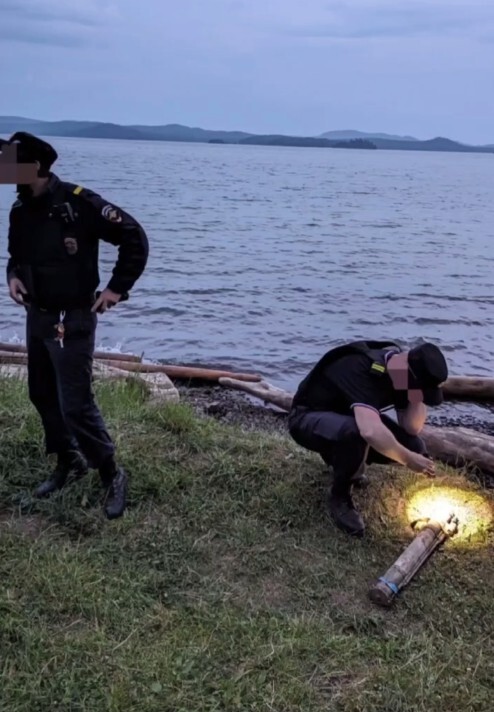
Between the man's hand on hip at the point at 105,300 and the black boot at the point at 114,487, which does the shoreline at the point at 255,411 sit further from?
the man's hand on hip at the point at 105,300

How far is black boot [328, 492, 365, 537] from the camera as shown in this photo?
14.5ft

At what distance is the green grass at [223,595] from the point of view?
10.2 feet

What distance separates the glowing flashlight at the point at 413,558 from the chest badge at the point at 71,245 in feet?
7.64

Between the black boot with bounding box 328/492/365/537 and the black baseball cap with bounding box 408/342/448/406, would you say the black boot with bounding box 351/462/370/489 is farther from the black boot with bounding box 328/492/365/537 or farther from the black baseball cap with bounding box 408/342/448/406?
the black baseball cap with bounding box 408/342/448/406

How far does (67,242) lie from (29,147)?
0.51m

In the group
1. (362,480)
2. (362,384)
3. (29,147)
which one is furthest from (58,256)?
(362,480)

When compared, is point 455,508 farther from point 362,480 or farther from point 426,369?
point 426,369

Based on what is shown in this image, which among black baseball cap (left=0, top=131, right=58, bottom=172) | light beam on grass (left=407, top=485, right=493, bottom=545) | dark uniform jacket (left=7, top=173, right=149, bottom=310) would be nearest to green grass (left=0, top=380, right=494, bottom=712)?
light beam on grass (left=407, top=485, right=493, bottom=545)

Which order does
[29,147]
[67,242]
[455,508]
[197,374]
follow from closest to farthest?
[29,147]
[67,242]
[455,508]
[197,374]

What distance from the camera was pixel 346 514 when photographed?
448 centimetres

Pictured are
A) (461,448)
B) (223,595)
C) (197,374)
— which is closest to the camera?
(223,595)

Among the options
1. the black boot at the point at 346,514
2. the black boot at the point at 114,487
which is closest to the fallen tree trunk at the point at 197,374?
the black boot at the point at 114,487

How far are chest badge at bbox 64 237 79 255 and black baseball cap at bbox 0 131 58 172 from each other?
1.27 ft

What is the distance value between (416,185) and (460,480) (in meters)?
53.2
